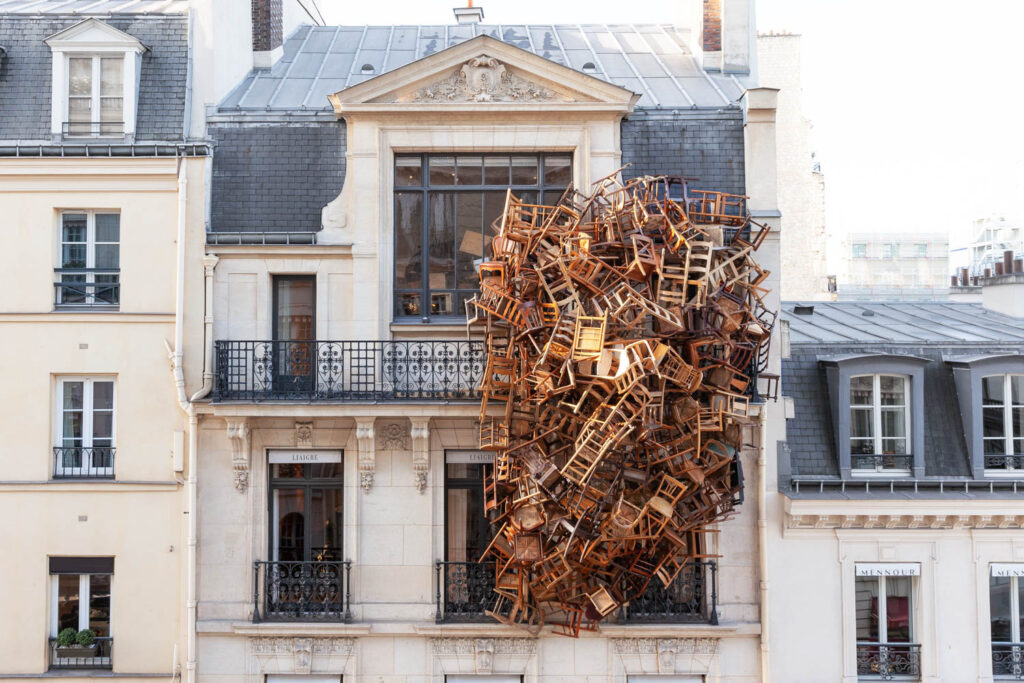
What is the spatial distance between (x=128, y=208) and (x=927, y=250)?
2678 cm

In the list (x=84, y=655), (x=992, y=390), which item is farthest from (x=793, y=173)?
(x=84, y=655)

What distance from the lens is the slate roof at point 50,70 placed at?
46.7 feet

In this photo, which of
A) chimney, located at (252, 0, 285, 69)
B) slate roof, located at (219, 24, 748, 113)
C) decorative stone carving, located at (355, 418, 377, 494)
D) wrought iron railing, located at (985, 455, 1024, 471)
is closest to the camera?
decorative stone carving, located at (355, 418, 377, 494)

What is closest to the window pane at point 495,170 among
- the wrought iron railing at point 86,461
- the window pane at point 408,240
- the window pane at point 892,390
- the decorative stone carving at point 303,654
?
the window pane at point 408,240

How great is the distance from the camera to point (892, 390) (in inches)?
565

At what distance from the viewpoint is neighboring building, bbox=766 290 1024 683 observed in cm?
1361

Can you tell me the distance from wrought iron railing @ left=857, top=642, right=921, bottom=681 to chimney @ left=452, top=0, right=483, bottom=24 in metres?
12.8

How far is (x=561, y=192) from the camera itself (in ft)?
46.2

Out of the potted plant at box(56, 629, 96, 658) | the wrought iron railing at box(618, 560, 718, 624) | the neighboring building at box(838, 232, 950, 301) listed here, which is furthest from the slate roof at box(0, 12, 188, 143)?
the neighboring building at box(838, 232, 950, 301)

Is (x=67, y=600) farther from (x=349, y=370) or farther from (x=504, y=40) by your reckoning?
(x=504, y=40)

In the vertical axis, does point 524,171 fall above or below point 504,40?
below

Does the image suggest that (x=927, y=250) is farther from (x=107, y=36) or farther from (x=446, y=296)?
(x=107, y=36)

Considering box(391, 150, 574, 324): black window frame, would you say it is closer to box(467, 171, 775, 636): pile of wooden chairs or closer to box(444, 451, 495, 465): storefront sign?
box(467, 171, 775, 636): pile of wooden chairs

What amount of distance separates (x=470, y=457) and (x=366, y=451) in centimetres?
147
